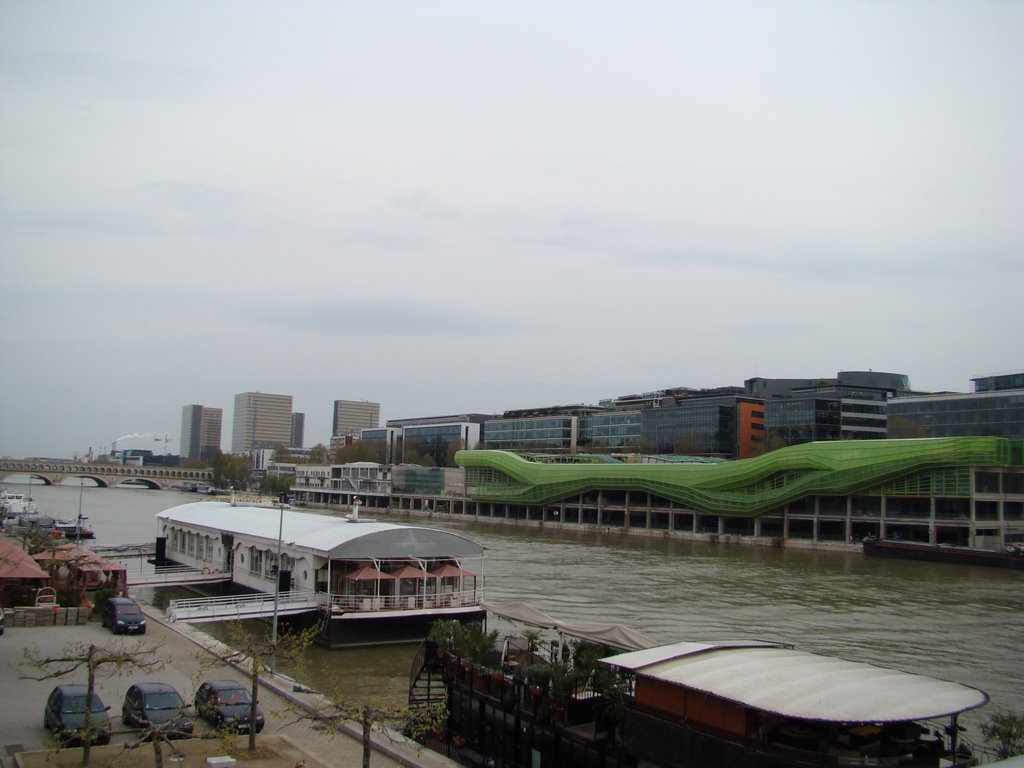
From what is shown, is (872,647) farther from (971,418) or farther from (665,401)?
(665,401)

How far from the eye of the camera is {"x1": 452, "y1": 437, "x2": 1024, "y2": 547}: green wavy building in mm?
79812

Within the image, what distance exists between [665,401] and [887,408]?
140 ft

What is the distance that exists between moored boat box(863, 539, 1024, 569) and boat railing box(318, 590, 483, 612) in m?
49.8

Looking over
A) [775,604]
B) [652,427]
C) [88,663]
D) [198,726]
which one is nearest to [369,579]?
[198,726]

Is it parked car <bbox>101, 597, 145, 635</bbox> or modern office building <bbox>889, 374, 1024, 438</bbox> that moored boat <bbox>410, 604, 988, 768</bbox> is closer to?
parked car <bbox>101, 597, 145, 635</bbox>

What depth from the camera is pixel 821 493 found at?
290 feet

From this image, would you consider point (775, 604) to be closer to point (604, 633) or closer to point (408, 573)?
point (408, 573)

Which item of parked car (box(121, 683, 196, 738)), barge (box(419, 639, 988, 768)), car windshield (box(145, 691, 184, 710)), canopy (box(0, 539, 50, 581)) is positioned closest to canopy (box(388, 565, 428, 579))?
canopy (box(0, 539, 50, 581))

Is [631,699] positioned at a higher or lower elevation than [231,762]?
higher

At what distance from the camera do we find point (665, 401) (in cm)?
17200

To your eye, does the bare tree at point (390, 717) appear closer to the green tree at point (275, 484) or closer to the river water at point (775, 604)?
the river water at point (775, 604)

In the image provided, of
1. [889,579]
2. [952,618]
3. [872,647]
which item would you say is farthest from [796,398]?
[872,647]

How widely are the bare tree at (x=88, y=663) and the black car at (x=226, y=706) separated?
1452 mm

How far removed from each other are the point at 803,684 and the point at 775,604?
113 ft
